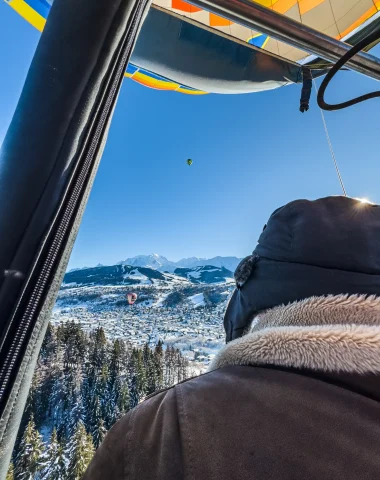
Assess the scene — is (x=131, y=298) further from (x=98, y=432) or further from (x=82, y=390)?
(x=98, y=432)

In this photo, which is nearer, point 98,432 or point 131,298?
point 98,432

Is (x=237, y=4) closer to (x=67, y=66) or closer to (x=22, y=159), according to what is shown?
(x=67, y=66)

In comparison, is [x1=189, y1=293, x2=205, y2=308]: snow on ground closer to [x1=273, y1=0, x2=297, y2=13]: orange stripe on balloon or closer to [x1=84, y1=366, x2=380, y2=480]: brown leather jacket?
[x1=273, y1=0, x2=297, y2=13]: orange stripe on balloon

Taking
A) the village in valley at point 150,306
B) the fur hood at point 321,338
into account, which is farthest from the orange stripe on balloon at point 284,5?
the village in valley at point 150,306

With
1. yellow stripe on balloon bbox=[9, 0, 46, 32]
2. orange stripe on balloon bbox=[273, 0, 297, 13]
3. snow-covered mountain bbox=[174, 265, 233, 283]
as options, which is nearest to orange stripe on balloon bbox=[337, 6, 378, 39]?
orange stripe on balloon bbox=[273, 0, 297, 13]

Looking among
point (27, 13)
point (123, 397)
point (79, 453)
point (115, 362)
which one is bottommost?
point (79, 453)

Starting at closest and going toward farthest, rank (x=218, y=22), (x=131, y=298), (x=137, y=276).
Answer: (x=218, y=22) → (x=131, y=298) → (x=137, y=276)

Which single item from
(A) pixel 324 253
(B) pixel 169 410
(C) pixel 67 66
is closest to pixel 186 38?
(C) pixel 67 66

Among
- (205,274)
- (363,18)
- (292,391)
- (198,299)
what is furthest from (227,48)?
(205,274)
